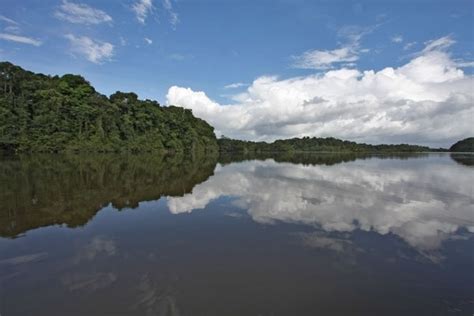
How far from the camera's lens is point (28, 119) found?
5172cm

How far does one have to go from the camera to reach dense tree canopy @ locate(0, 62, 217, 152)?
166ft

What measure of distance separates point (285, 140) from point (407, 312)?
196 metres

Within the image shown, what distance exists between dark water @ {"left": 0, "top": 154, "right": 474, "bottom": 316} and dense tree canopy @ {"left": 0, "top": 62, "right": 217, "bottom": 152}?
47.2m

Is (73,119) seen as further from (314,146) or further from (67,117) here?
(314,146)

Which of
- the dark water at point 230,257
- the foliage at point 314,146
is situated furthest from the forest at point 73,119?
the foliage at point 314,146

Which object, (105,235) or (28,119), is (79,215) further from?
(28,119)

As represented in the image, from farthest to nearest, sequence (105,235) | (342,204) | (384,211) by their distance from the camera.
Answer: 1. (342,204)
2. (384,211)
3. (105,235)

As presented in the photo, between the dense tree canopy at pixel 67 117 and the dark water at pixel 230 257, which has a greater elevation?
the dense tree canopy at pixel 67 117

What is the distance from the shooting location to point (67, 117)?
5772cm

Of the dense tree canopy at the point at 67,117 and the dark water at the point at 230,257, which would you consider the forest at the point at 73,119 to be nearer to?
the dense tree canopy at the point at 67,117

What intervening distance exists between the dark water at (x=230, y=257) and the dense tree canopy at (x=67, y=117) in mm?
47247

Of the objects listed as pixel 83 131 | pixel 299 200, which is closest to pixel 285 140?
pixel 83 131

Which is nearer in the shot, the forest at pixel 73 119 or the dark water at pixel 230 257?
the dark water at pixel 230 257

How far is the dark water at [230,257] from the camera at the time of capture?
421 centimetres
